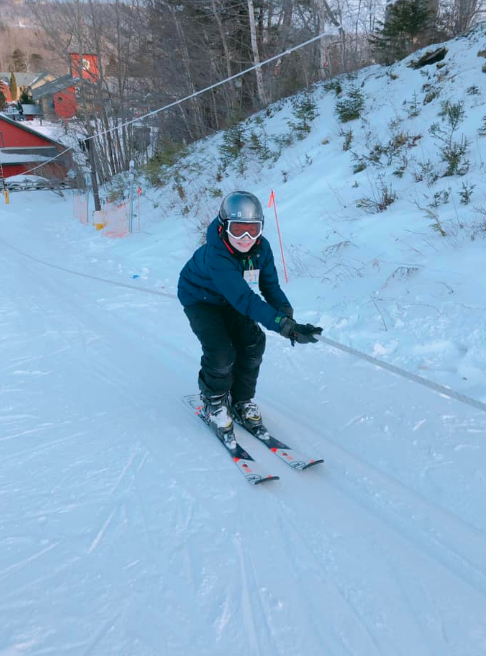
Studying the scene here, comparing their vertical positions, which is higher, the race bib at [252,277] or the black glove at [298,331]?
the race bib at [252,277]

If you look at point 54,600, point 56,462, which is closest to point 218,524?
point 54,600

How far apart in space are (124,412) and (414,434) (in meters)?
2.40

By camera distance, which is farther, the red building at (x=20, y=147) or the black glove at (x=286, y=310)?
the red building at (x=20, y=147)

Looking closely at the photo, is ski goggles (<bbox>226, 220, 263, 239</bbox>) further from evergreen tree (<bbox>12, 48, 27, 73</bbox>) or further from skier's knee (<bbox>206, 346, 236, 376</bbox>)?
evergreen tree (<bbox>12, 48, 27, 73</bbox>)

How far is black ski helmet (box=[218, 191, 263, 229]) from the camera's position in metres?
3.48

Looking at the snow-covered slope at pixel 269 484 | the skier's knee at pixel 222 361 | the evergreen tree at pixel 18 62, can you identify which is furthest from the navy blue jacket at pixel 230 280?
the evergreen tree at pixel 18 62

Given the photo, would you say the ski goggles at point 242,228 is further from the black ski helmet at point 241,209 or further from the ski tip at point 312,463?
the ski tip at point 312,463

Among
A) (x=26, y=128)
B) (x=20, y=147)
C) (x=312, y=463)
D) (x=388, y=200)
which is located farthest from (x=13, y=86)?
(x=312, y=463)

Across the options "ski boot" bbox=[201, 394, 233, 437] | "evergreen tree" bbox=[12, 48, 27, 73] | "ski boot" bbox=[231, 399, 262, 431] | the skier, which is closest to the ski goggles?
the skier

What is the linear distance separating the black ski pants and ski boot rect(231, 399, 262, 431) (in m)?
0.05

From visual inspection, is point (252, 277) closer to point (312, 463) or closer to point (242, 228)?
point (242, 228)

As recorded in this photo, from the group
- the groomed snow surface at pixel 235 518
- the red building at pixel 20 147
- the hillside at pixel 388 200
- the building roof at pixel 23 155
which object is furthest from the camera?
the red building at pixel 20 147

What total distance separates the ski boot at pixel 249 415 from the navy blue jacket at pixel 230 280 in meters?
0.84

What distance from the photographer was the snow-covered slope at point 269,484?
7.47ft
